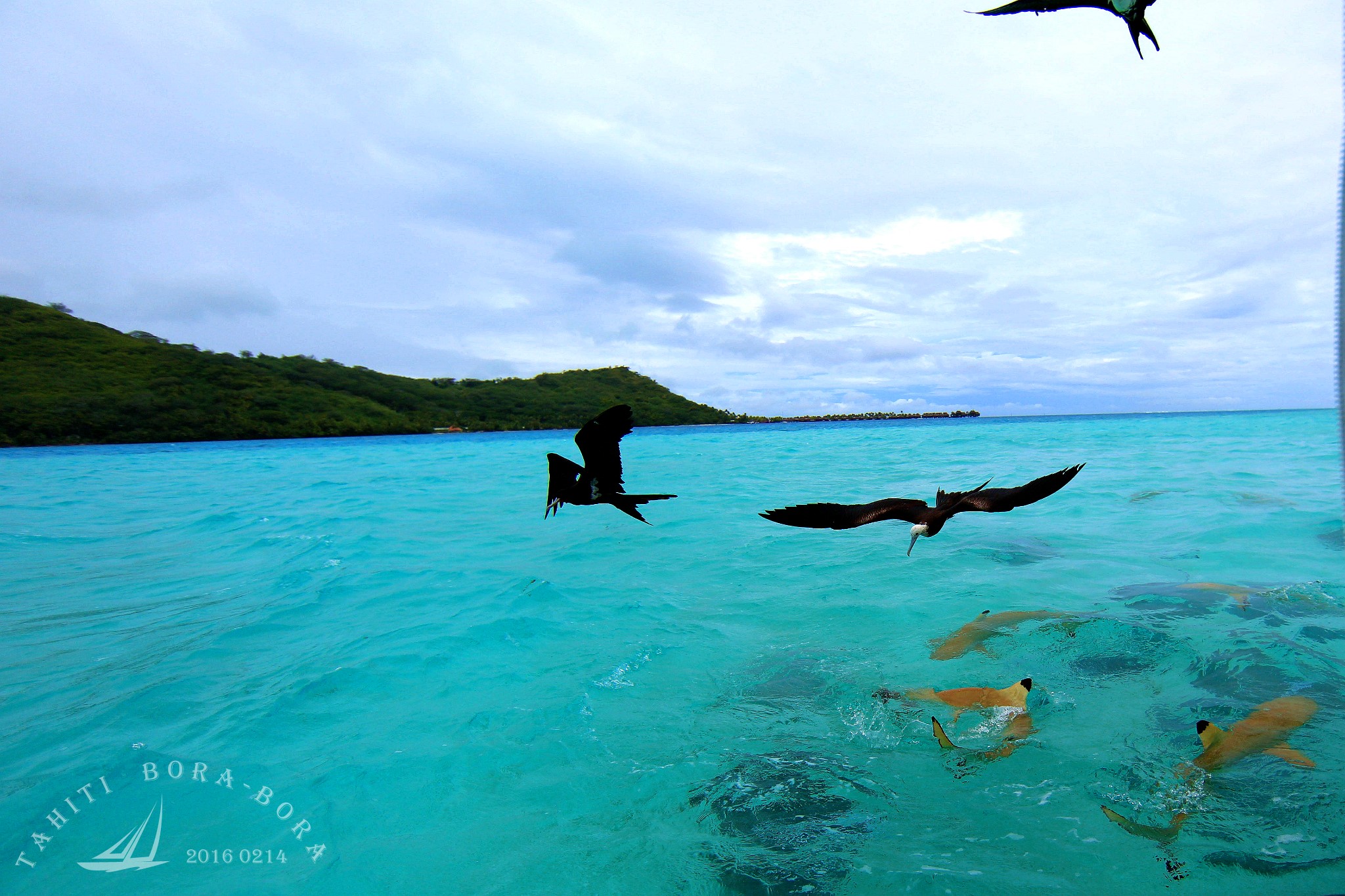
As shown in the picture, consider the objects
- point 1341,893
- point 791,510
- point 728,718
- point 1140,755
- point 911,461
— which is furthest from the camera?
point 911,461

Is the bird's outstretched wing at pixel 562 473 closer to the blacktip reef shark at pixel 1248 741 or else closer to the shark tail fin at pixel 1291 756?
the blacktip reef shark at pixel 1248 741

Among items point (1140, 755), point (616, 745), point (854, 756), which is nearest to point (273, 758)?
point (616, 745)

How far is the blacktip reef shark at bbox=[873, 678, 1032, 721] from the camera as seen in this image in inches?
235

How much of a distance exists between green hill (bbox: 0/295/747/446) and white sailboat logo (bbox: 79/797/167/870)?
54737mm

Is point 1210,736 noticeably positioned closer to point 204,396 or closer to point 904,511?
point 904,511

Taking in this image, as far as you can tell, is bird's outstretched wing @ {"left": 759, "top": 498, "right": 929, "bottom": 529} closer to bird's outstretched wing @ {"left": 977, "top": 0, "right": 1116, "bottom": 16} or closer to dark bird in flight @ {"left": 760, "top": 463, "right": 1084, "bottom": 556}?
dark bird in flight @ {"left": 760, "top": 463, "right": 1084, "bottom": 556}

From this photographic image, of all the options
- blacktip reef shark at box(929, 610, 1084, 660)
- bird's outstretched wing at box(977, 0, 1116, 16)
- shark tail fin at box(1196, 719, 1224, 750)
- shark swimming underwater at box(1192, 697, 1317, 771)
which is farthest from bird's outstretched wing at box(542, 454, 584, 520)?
blacktip reef shark at box(929, 610, 1084, 660)

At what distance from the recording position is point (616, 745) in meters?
6.00

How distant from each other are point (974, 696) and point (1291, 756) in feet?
7.55

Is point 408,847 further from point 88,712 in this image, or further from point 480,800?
point 88,712

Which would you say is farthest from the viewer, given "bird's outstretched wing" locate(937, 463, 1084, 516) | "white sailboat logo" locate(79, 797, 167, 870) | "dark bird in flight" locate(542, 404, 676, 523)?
"white sailboat logo" locate(79, 797, 167, 870)

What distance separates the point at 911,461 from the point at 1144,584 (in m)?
21.0

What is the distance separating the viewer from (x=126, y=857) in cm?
468

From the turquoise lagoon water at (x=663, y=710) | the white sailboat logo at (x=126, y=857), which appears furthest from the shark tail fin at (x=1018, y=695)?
the white sailboat logo at (x=126, y=857)
